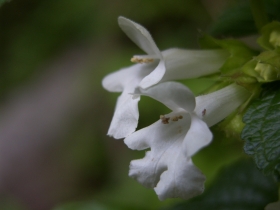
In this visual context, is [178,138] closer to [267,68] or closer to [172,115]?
[172,115]

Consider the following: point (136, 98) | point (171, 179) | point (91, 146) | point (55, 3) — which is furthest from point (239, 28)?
point (55, 3)

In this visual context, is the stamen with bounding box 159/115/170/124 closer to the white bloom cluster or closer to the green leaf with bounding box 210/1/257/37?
the white bloom cluster

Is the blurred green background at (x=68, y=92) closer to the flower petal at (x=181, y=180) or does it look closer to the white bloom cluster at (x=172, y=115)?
the white bloom cluster at (x=172, y=115)

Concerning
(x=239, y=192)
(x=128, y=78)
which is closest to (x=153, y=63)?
(x=128, y=78)

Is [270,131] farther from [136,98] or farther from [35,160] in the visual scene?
[35,160]

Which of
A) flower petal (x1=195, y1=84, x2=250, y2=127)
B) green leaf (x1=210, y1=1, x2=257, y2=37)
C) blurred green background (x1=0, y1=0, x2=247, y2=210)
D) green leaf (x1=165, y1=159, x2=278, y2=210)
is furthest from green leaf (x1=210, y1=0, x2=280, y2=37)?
blurred green background (x1=0, y1=0, x2=247, y2=210)
